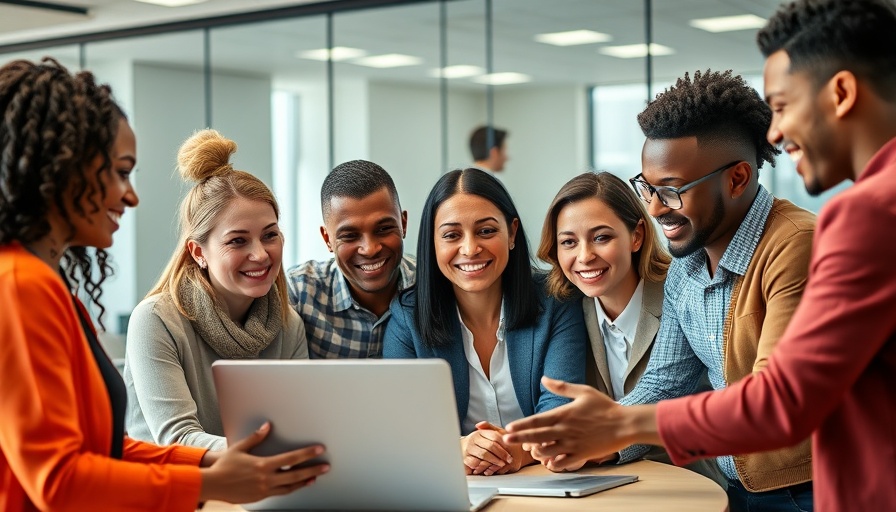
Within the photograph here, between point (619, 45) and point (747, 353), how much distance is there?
377 cm

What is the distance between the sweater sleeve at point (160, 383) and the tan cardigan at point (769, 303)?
1.18m

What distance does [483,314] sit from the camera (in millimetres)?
2746

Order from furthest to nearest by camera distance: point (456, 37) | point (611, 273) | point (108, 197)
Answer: point (456, 37) → point (611, 273) → point (108, 197)

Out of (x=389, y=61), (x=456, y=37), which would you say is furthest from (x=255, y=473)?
(x=389, y=61)

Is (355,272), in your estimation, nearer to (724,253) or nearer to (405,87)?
(724,253)

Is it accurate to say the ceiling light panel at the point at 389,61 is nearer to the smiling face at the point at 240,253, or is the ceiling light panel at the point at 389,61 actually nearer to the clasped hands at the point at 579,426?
the smiling face at the point at 240,253

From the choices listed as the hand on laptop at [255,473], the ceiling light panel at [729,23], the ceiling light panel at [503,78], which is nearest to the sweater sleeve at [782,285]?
the hand on laptop at [255,473]

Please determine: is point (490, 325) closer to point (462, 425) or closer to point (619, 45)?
point (462, 425)

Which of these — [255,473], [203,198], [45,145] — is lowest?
[255,473]

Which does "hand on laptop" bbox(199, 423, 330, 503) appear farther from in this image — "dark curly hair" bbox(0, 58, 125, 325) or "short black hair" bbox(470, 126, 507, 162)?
"short black hair" bbox(470, 126, 507, 162)

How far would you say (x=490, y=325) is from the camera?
2.74m

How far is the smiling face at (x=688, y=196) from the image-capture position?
2232 millimetres

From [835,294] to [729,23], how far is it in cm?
439

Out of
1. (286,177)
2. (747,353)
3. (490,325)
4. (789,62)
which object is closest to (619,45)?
(286,177)
